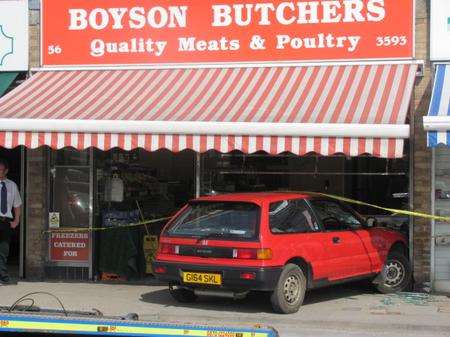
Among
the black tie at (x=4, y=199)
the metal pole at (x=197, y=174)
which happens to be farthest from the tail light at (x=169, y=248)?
the black tie at (x=4, y=199)

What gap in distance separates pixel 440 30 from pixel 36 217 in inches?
282

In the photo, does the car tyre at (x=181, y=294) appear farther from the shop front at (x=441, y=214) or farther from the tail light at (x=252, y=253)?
Answer: the shop front at (x=441, y=214)

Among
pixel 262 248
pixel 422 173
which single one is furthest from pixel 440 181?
pixel 262 248

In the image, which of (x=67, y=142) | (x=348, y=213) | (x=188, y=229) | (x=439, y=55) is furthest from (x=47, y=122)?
(x=439, y=55)

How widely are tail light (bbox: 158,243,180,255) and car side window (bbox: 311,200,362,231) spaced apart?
192 cm

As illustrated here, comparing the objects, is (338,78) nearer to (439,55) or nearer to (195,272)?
(439,55)

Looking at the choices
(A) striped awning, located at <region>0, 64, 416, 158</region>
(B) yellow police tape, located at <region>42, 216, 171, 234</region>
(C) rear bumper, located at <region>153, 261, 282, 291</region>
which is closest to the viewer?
(C) rear bumper, located at <region>153, 261, 282, 291</region>

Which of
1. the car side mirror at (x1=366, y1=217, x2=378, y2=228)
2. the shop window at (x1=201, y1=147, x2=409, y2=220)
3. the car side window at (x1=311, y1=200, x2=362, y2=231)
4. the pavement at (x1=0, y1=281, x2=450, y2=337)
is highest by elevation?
the shop window at (x1=201, y1=147, x2=409, y2=220)

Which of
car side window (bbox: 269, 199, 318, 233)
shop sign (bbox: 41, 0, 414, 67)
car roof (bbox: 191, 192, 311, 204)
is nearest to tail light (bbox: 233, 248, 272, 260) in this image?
car side window (bbox: 269, 199, 318, 233)

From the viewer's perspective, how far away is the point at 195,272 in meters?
8.83

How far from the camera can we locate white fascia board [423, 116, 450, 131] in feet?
29.2

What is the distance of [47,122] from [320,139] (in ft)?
12.2

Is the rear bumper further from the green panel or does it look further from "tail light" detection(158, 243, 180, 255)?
the green panel

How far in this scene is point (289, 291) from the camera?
347 inches
